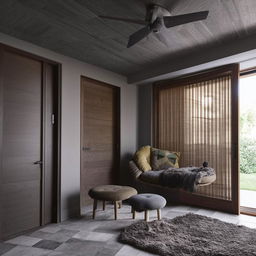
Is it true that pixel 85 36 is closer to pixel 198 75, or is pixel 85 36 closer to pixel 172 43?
pixel 172 43

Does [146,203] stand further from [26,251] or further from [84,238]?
[26,251]

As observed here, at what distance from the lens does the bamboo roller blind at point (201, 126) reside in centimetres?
377

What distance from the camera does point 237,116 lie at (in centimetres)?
360

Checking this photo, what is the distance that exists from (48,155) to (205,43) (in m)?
2.80

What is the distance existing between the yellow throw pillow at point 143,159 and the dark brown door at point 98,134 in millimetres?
599

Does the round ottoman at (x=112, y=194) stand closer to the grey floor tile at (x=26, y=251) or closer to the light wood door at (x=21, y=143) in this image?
the light wood door at (x=21, y=143)

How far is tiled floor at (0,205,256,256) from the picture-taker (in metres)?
2.39

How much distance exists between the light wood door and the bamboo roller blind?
244 centimetres

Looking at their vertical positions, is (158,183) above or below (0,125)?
below

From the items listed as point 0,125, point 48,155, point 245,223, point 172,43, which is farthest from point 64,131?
point 245,223

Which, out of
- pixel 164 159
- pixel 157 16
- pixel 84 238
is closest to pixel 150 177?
pixel 164 159

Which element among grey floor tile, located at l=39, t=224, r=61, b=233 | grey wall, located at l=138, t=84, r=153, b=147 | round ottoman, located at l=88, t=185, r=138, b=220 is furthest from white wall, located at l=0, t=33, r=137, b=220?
grey wall, located at l=138, t=84, r=153, b=147

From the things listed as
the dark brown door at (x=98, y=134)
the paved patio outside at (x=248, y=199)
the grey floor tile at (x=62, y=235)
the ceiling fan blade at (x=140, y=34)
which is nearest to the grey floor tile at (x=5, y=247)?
the grey floor tile at (x=62, y=235)

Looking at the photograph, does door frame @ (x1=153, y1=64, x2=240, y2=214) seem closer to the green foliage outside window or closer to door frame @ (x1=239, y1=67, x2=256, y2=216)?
door frame @ (x1=239, y1=67, x2=256, y2=216)
